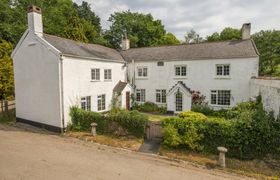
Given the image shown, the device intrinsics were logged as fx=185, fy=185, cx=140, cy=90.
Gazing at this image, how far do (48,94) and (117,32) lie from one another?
3615cm

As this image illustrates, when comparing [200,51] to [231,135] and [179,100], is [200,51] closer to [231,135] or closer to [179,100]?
[179,100]

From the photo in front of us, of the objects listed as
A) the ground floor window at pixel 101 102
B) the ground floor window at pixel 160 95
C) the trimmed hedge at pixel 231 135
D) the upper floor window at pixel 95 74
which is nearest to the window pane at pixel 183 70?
the ground floor window at pixel 160 95

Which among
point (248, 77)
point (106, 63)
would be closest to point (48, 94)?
point (106, 63)

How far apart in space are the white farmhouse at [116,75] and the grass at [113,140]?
1.94 metres

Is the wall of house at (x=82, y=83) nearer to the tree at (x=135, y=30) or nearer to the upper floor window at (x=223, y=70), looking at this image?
the upper floor window at (x=223, y=70)

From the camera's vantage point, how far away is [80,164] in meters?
9.29

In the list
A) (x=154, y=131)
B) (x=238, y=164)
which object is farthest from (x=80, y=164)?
(x=238, y=164)

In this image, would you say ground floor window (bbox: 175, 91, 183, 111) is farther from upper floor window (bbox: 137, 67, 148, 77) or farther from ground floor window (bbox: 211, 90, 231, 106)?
upper floor window (bbox: 137, 67, 148, 77)

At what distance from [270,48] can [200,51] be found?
72.7ft

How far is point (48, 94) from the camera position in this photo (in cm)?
1534

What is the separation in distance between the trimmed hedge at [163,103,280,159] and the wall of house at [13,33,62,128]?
31.1 ft

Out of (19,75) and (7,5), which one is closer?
(19,75)

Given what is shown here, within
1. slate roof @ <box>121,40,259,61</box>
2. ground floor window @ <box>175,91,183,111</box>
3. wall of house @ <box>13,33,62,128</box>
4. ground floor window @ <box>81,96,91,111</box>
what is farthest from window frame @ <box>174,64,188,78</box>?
wall of house @ <box>13,33,62,128</box>

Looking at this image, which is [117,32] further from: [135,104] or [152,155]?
[152,155]
